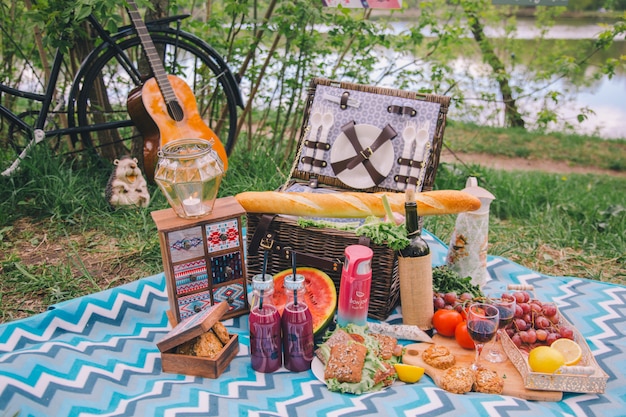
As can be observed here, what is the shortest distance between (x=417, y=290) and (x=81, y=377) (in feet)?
4.64

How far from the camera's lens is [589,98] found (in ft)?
30.8

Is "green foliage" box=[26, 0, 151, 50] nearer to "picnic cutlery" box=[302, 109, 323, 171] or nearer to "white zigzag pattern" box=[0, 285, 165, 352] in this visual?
"picnic cutlery" box=[302, 109, 323, 171]

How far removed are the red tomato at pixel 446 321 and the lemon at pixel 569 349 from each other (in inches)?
15.5

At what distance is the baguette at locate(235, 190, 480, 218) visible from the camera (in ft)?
8.61

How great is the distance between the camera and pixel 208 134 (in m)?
3.64

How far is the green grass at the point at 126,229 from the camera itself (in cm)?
301

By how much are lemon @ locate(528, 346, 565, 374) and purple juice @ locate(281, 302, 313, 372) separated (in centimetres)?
86

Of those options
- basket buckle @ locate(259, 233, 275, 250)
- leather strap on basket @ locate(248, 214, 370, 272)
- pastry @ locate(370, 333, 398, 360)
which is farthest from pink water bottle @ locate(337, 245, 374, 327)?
basket buckle @ locate(259, 233, 275, 250)

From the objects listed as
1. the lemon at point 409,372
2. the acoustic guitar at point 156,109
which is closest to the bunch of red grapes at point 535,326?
the lemon at point 409,372

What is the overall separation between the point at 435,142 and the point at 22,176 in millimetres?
2699

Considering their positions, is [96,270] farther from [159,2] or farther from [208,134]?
[159,2]

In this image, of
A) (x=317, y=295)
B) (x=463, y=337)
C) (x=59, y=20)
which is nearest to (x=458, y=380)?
(x=463, y=337)

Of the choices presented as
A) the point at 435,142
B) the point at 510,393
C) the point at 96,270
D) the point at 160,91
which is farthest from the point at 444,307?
the point at 160,91

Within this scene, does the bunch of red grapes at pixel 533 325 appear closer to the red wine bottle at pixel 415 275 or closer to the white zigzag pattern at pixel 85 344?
the red wine bottle at pixel 415 275
